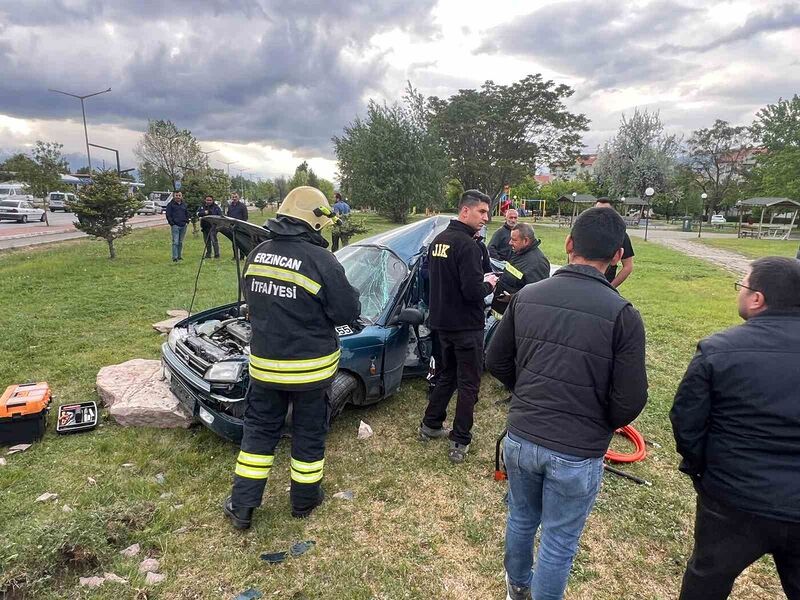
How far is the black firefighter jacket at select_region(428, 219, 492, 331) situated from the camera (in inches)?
131

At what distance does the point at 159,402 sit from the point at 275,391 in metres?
1.83

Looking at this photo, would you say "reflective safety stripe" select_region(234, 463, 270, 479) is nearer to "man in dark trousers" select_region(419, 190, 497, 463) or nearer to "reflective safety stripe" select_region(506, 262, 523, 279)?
"man in dark trousers" select_region(419, 190, 497, 463)

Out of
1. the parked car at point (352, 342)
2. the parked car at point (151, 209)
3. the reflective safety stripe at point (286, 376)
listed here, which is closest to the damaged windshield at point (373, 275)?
the parked car at point (352, 342)

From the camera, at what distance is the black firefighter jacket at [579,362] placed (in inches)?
67.0

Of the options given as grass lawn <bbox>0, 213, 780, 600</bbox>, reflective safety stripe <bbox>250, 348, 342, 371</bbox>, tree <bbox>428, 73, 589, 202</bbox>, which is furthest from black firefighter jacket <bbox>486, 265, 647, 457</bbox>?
tree <bbox>428, 73, 589, 202</bbox>

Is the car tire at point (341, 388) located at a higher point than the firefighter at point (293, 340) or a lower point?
lower

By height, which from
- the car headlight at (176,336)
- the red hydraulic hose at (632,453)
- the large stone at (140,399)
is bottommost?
the red hydraulic hose at (632,453)

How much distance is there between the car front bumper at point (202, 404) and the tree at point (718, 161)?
5288 centimetres

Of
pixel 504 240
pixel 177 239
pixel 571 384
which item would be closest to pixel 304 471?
pixel 571 384

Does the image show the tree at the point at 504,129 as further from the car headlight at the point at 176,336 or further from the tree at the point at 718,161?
the car headlight at the point at 176,336

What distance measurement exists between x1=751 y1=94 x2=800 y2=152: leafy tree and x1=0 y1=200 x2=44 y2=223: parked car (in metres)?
54.0

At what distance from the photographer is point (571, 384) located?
5.74 ft

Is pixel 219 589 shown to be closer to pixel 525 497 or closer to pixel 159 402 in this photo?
pixel 525 497

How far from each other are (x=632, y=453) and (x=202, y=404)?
341 cm
